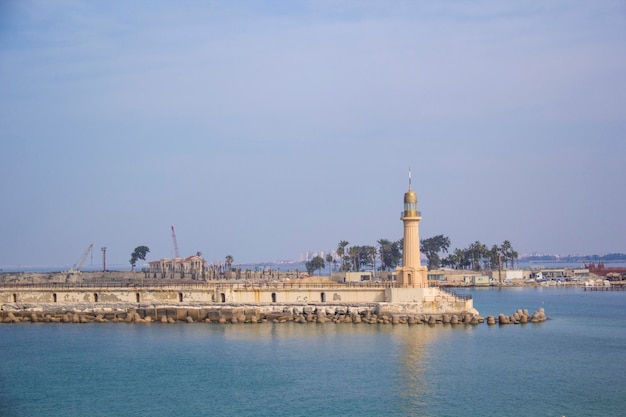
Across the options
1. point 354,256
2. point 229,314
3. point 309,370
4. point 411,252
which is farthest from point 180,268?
point 309,370

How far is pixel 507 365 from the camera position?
3772 cm

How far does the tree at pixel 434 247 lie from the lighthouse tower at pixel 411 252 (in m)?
87.4

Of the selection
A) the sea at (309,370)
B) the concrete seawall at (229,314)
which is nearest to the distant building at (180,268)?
the concrete seawall at (229,314)

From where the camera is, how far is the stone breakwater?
162ft

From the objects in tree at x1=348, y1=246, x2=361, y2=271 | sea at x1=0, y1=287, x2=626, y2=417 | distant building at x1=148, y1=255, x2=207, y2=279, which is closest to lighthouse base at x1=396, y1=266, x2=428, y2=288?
sea at x1=0, y1=287, x2=626, y2=417

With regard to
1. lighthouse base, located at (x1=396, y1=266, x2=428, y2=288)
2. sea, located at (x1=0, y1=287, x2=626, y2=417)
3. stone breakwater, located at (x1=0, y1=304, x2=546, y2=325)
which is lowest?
sea, located at (x1=0, y1=287, x2=626, y2=417)

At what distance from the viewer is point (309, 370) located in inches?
1425

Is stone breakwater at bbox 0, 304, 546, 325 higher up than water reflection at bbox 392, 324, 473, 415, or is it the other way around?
stone breakwater at bbox 0, 304, 546, 325

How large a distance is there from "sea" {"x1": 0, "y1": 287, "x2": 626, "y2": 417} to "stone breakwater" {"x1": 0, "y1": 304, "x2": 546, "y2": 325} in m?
0.99

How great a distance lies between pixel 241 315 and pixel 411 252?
11.0 meters

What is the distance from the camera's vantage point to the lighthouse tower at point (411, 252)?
50.8 meters

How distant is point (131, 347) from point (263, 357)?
24.8 ft

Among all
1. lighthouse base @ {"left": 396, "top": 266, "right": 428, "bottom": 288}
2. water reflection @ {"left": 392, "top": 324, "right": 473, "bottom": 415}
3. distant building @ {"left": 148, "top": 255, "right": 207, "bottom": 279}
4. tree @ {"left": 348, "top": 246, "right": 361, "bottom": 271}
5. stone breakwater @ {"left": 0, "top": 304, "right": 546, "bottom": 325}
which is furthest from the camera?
tree @ {"left": 348, "top": 246, "right": 361, "bottom": 271}

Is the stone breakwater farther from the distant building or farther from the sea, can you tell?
the distant building
